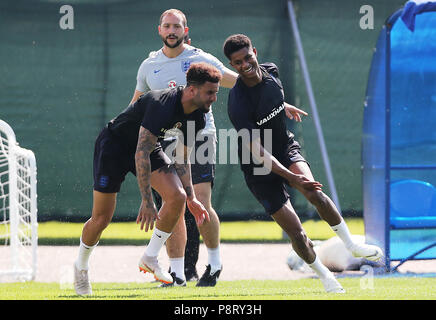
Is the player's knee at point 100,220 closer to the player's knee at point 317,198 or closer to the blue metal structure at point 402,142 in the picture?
the player's knee at point 317,198

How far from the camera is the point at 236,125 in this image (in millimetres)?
6375

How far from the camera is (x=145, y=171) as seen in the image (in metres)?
5.97

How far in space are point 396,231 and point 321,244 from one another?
0.76 metres

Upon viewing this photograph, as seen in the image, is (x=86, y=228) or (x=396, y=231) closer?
(x=86, y=228)

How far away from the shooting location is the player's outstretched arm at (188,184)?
20.6 ft

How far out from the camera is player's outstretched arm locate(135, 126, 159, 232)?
5.84m

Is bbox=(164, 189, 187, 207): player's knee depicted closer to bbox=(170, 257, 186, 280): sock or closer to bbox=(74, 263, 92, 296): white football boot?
bbox=(74, 263, 92, 296): white football boot

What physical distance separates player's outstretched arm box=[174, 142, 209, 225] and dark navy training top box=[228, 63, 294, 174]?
42 centimetres

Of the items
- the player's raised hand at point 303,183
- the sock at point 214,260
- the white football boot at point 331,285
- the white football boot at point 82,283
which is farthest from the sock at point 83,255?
the white football boot at point 331,285

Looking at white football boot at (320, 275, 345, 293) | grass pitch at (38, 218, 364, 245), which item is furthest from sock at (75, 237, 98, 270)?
grass pitch at (38, 218, 364, 245)

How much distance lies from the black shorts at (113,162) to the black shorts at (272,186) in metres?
0.69

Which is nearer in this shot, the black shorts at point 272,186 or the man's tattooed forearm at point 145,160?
the man's tattooed forearm at point 145,160

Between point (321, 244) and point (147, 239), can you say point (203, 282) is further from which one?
point (147, 239)
